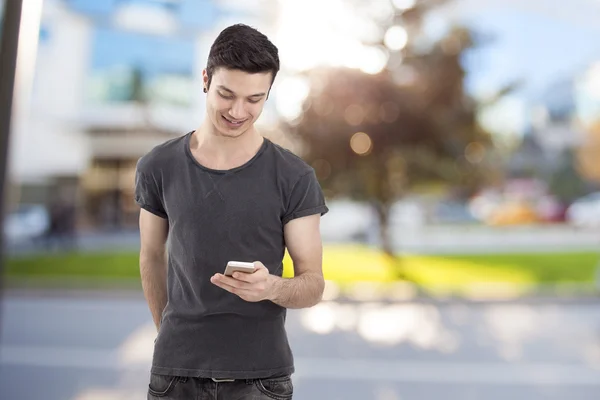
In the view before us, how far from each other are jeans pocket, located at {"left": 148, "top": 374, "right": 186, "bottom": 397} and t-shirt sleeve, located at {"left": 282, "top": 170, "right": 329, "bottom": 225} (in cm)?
41

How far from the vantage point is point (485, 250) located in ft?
42.9

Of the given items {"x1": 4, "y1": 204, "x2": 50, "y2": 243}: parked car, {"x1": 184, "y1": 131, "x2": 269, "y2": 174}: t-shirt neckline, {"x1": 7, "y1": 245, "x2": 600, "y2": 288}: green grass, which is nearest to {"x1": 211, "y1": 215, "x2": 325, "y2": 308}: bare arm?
{"x1": 184, "y1": 131, "x2": 269, "y2": 174}: t-shirt neckline

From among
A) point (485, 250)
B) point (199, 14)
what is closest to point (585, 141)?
point (485, 250)

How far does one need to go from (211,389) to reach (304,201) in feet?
1.46

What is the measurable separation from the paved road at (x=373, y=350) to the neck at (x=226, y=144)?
122 inches

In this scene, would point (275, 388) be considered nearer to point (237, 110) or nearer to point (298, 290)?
point (298, 290)

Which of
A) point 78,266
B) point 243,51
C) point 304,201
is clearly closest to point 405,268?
point 78,266

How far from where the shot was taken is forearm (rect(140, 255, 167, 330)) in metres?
1.51

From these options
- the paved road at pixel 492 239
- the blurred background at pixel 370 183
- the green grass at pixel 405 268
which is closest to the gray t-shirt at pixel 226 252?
the blurred background at pixel 370 183

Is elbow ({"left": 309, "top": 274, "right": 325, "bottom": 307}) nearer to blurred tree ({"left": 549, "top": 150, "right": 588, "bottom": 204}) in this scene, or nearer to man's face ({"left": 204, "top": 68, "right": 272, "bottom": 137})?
man's face ({"left": 204, "top": 68, "right": 272, "bottom": 137})

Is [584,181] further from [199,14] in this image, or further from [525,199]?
[199,14]

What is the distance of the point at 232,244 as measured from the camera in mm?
1356

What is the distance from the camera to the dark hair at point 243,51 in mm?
1302

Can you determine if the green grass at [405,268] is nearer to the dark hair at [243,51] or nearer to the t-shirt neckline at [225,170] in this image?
the t-shirt neckline at [225,170]
